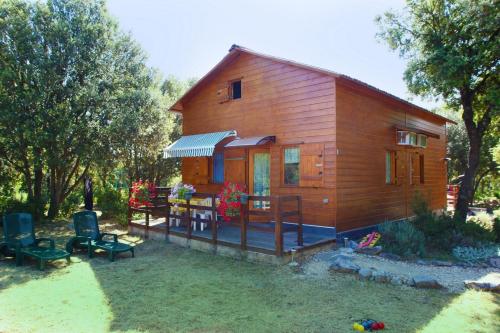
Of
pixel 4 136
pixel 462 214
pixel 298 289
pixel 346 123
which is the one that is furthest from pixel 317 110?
pixel 4 136

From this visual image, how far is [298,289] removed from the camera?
21.9 feet

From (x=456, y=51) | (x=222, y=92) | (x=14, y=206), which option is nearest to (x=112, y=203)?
(x=14, y=206)

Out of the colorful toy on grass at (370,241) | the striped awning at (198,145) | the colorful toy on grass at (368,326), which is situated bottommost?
the colorful toy on grass at (368,326)

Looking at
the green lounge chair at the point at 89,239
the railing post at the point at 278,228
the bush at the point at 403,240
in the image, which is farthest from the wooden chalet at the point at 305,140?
the green lounge chair at the point at 89,239

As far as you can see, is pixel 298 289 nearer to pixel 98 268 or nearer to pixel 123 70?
pixel 98 268

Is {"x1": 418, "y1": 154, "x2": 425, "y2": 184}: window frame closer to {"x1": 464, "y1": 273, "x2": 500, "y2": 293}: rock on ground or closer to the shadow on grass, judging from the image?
{"x1": 464, "y1": 273, "x2": 500, "y2": 293}: rock on ground

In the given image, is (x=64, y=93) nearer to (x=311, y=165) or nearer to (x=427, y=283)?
(x=311, y=165)

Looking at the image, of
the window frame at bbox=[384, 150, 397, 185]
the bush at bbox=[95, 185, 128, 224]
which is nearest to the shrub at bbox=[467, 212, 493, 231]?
the window frame at bbox=[384, 150, 397, 185]

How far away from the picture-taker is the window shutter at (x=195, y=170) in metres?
13.9

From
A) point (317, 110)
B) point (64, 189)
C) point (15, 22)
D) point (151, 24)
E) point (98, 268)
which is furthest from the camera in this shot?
point (151, 24)

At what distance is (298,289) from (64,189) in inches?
556

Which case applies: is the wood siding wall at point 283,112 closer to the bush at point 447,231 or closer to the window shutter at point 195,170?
the window shutter at point 195,170

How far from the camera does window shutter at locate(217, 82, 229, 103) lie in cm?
1320

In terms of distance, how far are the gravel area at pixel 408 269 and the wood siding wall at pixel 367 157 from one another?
1809 mm
